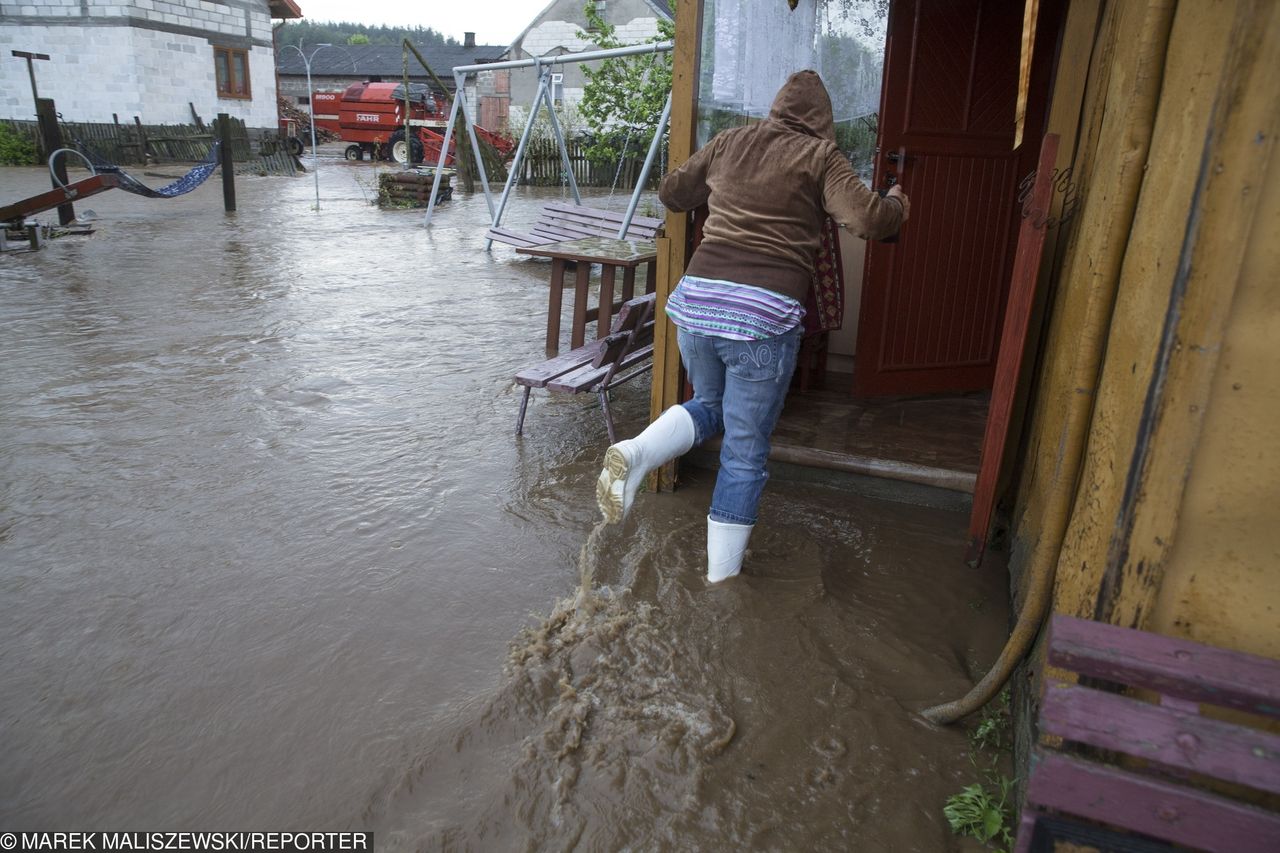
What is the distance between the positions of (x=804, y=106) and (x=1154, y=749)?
90.2 inches

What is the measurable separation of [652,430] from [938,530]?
148 cm

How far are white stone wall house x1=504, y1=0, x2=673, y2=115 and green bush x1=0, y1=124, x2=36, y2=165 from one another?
1520 cm

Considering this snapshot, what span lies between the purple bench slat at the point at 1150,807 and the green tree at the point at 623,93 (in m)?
14.7

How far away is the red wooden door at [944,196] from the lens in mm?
4801

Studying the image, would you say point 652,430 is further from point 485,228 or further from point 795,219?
point 485,228

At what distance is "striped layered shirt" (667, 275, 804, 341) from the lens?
3.12 metres

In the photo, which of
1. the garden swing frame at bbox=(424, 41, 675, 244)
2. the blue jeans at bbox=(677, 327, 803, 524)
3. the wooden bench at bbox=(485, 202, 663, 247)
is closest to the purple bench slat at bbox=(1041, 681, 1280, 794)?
the blue jeans at bbox=(677, 327, 803, 524)

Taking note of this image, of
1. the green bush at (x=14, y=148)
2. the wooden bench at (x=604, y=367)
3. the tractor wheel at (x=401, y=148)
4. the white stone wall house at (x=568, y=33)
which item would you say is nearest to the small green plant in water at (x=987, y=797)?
Answer: the wooden bench at (x=604, y=367)

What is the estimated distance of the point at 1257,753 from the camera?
5.15 ft

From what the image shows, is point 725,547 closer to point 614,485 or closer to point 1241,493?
point 614,485

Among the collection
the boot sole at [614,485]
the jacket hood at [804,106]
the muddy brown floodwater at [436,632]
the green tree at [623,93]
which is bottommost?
the muddy brown floodwater at [436,632]

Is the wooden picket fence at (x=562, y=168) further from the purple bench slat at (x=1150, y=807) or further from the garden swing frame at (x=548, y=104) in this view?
the purple bench slat at (x=1150, y=807)

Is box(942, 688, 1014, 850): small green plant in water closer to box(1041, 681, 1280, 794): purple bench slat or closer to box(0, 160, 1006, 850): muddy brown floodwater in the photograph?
box(0, 160, 1006, 850): muddy brown floodwater

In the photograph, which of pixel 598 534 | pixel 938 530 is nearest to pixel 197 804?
pixel 598 534
